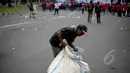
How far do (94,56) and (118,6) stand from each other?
30.4 meters

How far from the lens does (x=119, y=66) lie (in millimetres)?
9164

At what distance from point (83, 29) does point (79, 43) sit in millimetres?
7796

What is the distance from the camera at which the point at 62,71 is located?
5840 mm

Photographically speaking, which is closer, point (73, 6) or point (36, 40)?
point (36, 40)

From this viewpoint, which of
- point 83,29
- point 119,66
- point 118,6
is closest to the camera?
point 83,29

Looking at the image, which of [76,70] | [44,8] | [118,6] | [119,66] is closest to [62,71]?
[76,70]

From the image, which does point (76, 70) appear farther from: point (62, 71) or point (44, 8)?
point (44, 8)

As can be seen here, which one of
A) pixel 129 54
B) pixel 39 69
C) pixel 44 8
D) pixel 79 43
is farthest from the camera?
pixel 44 8

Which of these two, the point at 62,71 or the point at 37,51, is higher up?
the point at 62,71

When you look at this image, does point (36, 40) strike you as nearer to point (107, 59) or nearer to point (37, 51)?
point (37, 51)

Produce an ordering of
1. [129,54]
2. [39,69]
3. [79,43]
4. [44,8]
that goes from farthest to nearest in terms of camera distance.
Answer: [44,8] → [79,43] → [129,54] → [39,69]

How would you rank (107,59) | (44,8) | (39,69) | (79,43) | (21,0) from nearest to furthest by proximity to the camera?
1. (39,69)
2. (107,59)
3. (79,43)
4. (44,8)
5. (21,0)

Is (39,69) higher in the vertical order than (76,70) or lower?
lower

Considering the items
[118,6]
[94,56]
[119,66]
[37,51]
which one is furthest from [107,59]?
[118,6]
